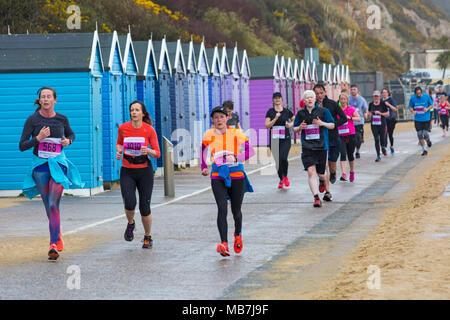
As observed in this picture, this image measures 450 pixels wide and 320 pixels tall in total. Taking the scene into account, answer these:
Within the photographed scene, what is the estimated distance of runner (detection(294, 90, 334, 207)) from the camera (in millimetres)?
14969

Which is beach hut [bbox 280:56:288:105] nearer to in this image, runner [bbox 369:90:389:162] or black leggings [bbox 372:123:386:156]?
black leggings [bbox 372:123:386:156]

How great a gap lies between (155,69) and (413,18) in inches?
6320

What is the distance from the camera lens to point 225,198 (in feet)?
33.7

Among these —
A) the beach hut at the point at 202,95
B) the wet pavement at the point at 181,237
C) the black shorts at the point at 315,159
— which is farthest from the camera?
the beach hut at the point at 202,95

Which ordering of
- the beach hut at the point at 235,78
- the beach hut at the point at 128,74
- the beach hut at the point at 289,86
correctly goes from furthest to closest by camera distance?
the beach hut at the point at 289,86, the beach hut at the point at 235,78, the beach hut at the point at 128,74

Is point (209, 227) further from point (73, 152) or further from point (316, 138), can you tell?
point (73, 152)

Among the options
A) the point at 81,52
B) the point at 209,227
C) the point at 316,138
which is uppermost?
the point at 81,52

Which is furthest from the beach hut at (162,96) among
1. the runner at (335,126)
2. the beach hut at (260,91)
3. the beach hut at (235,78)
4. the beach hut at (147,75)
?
the beach hut at (260,91)

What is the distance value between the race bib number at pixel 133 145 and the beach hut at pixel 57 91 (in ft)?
25.7

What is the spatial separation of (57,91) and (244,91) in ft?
61.2

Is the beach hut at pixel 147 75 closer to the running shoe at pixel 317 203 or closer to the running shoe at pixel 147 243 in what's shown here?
the running shoe at pixel 317 203

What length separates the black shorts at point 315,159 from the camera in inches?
589

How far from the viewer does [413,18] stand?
587 ft
